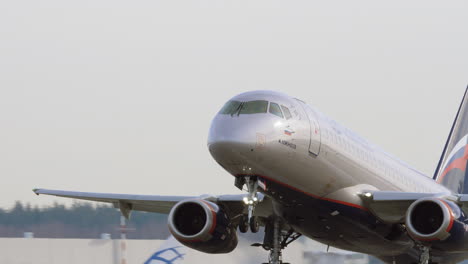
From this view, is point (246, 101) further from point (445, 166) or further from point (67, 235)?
point (67, 235)

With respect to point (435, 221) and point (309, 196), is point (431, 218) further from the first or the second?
point (309, 196)

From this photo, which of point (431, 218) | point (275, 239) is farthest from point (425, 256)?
point (275, 239)

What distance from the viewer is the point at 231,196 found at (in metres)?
27.2

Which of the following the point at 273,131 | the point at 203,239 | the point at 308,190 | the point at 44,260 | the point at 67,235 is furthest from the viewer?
the point at 67,235

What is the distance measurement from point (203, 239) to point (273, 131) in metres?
5.05

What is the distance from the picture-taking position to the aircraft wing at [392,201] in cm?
2494

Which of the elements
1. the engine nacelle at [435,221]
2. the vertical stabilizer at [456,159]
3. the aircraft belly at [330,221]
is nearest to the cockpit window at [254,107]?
the aircraft belly at [330,221]

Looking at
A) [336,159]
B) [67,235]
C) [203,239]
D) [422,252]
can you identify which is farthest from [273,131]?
[67,235]

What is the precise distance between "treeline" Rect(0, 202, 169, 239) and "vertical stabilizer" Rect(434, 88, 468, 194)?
1198cm

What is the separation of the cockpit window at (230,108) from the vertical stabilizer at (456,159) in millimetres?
13490

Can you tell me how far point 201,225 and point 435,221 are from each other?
6.28 metres

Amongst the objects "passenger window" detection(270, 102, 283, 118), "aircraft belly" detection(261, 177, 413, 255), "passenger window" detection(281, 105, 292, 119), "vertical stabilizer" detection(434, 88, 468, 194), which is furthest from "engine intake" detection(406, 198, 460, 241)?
"vertical stabilizer" detection(434, 88, 468, 194)

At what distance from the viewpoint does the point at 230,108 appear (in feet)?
74.3

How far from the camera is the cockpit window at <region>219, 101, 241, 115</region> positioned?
2249 centimetres
